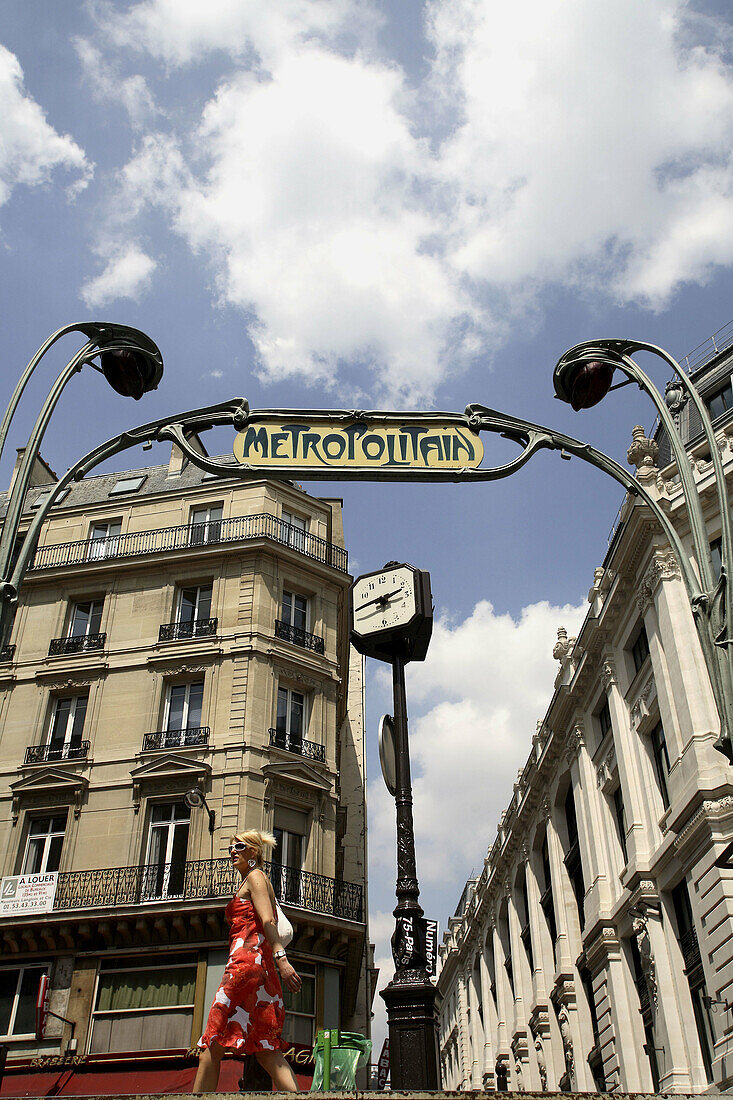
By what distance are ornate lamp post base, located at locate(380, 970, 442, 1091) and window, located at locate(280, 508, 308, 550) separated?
76.5 feet

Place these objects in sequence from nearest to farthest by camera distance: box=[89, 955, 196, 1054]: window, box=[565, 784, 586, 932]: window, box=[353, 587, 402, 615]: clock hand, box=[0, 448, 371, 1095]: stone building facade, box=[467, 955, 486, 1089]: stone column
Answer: box=[353, 587, 402, 615]: clock hand → box=[89, 955, 196, 1054]: window → box=[0, 448, 371, 1095]: stone building facade → box=[565, 784, 586, 932]: window → box=[467, 955, 486, 1089]: stone column

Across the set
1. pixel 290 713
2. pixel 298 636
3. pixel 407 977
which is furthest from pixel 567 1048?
pixel 407 977

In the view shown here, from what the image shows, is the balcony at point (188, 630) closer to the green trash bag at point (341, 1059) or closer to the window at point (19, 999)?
the window at point (19, 999)

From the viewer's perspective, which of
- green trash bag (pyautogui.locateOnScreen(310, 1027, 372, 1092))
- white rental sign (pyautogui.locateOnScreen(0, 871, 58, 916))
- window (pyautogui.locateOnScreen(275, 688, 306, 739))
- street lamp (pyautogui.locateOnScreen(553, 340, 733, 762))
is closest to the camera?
street lamp (pyautogui.locateOnScreen(553, 340, 733, 762))

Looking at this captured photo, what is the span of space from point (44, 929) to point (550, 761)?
19617mm

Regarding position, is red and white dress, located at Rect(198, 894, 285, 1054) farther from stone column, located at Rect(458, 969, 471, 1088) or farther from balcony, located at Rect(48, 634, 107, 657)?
stone column, located at Rect(458, 969, 471, 1088)

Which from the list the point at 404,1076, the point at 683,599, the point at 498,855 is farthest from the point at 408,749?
the point at 498,855

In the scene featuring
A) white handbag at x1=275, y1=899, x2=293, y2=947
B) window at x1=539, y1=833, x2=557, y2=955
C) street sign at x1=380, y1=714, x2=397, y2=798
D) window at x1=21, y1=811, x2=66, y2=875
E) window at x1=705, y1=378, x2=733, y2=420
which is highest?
window at x1=705, y1=378, x2=733, y2=420

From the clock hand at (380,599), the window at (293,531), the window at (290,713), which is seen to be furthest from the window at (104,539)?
the clock hand at (380,599)

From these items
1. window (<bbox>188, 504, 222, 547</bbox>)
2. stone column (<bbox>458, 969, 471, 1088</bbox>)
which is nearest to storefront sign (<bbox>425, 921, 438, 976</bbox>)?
window (<bbox>188, 504, 222, 547</bbox>)

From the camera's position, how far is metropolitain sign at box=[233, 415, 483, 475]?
707cm

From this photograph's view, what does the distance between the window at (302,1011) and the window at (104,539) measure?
47.4ft

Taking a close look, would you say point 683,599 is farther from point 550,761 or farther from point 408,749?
point 408,749

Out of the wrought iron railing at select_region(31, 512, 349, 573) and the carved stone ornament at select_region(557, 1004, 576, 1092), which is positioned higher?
the wrought iron railing at select_region(31, 512, 349, 573)
